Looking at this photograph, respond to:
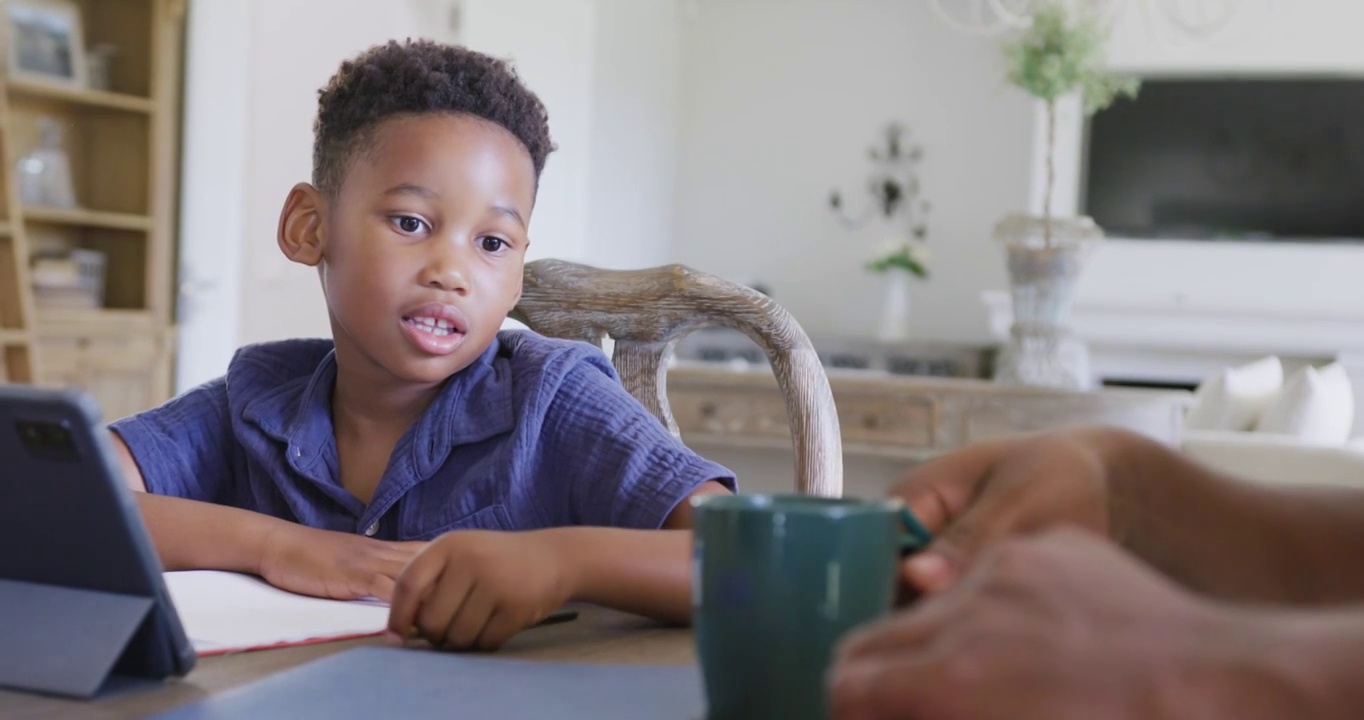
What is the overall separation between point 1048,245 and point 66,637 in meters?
2.87

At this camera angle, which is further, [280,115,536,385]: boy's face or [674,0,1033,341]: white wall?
[674,0,1033,341]: white wall

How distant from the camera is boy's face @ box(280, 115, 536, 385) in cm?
103

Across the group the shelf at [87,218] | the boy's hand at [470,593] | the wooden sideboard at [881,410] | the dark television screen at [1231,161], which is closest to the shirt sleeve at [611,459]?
the boy's hand at [470,593]

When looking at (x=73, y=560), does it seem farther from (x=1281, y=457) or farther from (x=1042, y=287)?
(x=1042, y=287)

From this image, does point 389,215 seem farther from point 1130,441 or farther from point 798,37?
point 798,37

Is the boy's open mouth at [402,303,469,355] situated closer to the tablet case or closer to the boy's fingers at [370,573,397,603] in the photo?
the boy's fingers at [370,573,397,603]

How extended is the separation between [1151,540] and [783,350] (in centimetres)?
65

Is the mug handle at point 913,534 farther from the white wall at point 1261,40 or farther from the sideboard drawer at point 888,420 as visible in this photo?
the white wall at point 1261,40

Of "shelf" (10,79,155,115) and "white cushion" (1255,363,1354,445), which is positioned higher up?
"shelf" (10,79,155,115)

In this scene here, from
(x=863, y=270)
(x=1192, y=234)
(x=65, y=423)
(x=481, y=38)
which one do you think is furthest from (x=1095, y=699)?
(x=863, y=270)

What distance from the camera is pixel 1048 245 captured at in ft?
10.5

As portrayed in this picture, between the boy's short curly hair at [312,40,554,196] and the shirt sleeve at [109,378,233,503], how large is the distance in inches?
7.7

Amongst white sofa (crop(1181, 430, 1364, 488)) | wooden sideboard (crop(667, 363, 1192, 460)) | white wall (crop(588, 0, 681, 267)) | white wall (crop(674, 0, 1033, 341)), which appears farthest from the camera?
white wall (crop(674, 0, 1033, 341))

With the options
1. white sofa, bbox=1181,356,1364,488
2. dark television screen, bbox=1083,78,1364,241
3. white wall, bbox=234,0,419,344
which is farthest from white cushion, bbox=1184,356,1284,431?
white wall, bbox=234,0,419,344
